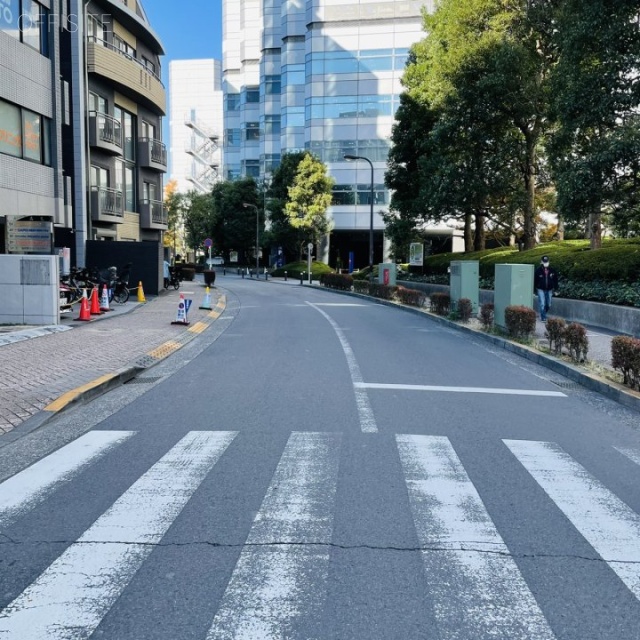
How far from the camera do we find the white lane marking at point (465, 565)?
124 inches

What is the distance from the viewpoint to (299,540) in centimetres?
406

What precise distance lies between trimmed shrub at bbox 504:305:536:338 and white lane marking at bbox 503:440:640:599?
26.0 ft

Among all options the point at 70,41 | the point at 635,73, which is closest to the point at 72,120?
the point at 70,41

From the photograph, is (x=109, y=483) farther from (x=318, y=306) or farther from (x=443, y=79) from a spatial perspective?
(x=443, y=79)

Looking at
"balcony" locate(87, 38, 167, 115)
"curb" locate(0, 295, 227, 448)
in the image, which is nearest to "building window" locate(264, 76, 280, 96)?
"balcony" locate(87, 38, 167, 115)

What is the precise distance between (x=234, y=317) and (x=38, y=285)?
6492mm

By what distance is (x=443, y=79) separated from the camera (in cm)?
3062

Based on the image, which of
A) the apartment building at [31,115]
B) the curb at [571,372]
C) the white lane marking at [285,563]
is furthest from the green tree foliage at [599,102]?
the white lane marking at [285,563]

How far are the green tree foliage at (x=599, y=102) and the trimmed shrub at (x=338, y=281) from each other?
18950mm

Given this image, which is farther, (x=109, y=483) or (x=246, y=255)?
(x=246, y=255)

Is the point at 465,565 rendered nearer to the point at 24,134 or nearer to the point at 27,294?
the point at 27,294

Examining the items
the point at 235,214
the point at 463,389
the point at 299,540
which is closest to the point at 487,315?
the point at 463,389

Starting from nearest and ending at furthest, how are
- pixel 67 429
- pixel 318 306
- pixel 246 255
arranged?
1. pixel 67 429
2. pixel 318 306
3. pixel 246 255

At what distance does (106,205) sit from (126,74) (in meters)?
6.22
